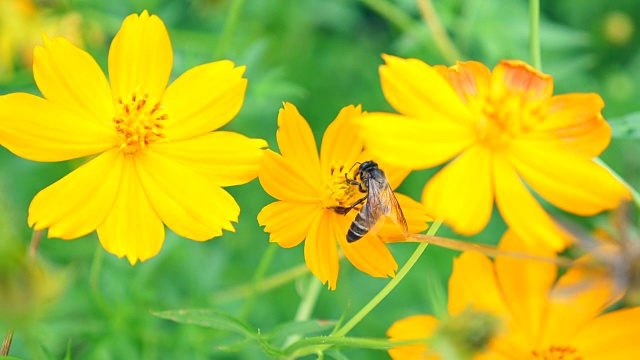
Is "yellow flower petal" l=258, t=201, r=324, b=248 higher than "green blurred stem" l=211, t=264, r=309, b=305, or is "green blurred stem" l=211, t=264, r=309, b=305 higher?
"green blurred stem" l=211, t=264, r=309, b=305

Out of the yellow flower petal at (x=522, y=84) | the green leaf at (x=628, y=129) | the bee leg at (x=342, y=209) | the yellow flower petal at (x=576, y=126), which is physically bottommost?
the bee leg at (x=342, y=209)

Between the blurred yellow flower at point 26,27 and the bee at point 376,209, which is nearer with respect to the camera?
the bee at point 376,209

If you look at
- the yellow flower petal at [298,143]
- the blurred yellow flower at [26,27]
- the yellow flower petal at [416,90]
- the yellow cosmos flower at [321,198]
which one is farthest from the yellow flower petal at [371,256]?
the blurred yellow flower at [26,27]

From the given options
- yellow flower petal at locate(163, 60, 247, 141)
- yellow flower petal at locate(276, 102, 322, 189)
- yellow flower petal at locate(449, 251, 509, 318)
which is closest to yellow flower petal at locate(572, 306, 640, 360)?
yellow flower petal at locate(449, 251, 509, 318)

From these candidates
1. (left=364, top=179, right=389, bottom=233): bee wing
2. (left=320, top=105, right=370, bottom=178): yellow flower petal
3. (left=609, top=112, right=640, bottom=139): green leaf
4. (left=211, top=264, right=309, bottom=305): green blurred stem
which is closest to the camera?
(left=364, top=179, right=389, bottom=233): bee wing

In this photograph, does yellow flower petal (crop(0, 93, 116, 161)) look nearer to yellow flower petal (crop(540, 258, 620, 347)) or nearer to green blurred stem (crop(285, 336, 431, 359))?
green blurred stem (crop(285, 336, 431, 359))

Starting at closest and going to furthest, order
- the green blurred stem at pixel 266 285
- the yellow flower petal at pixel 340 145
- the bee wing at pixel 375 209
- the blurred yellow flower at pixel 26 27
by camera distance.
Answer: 1. the bee wing at pixel 375 209
2. the yellow flower petal at pixel 340 145
3. the green blurred stem at pixel 266 285
4. the blurred yellow flower at pixel 26 27

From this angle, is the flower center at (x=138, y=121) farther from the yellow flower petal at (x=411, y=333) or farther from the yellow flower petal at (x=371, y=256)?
the yellow flower petal at (x=411, y=333)
